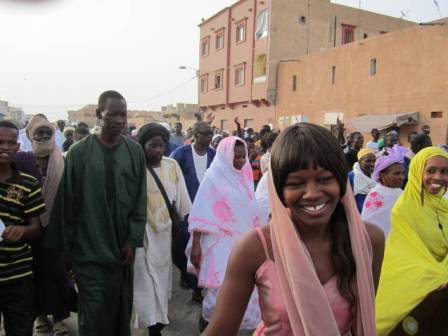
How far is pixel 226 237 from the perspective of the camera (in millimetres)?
3922

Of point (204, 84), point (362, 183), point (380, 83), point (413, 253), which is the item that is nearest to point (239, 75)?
point (204, 84)

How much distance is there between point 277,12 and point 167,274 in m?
25.2

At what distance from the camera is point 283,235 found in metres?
1.52

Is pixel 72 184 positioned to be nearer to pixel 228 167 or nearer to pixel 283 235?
pixel 228 167

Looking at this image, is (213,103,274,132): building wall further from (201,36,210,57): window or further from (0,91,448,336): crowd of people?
(0,91,448,336): crowd of people

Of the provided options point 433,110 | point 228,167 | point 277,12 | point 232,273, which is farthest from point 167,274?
point 277,12

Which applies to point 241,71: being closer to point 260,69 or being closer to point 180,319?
point 260,69

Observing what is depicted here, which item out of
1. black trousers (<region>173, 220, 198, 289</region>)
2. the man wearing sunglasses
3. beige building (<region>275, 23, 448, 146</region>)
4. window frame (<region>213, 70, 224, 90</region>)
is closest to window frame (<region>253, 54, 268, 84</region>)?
beige building (<region>275, 23, 448, 146</region>)

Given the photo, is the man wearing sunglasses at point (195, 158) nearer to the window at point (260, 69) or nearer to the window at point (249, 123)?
the window at point (260, 69)

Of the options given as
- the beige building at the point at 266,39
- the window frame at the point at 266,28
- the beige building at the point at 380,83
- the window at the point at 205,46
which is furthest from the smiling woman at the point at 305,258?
the window at the point at 205,46

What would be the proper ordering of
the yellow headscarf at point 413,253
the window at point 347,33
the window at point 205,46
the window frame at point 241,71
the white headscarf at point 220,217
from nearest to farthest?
the yellow headscarf at point 413,253
the white headscarf at point 220,217
the window at point 347,33
the window frame at point 241,71
the window at point 205,46

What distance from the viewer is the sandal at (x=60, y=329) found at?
13.0 feet

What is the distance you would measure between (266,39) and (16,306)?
26.0 m

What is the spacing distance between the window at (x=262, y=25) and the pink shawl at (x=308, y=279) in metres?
27.0
